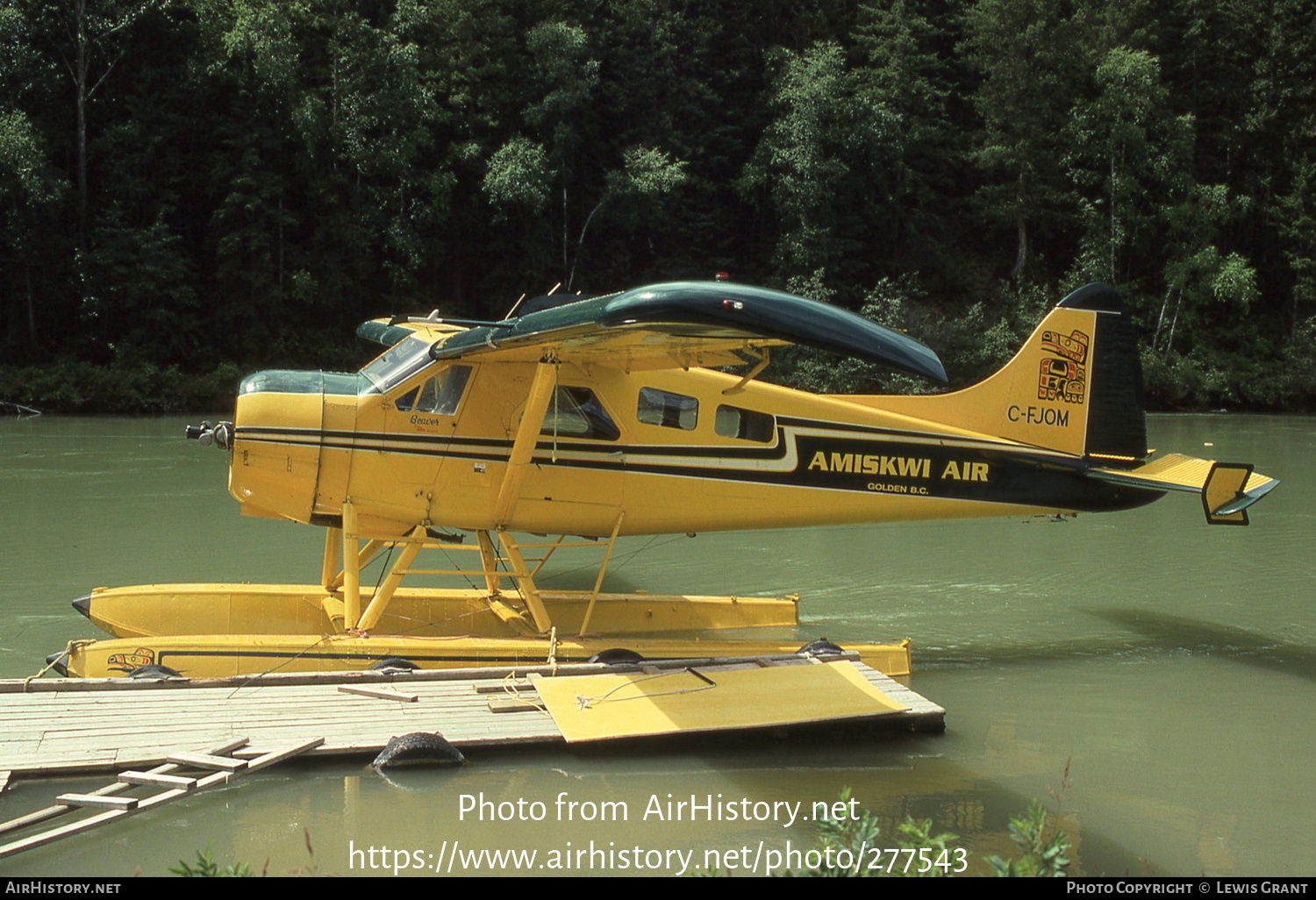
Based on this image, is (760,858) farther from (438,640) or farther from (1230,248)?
(1230,248)

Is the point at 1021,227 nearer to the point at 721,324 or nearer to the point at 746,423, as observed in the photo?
the point at 746,423

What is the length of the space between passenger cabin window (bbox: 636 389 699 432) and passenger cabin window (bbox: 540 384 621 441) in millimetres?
261

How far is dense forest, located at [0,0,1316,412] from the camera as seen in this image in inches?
Answer: 1264

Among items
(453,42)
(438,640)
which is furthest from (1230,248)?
(438,640)

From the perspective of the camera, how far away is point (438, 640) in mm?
8000

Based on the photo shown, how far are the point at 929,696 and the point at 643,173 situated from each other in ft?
101

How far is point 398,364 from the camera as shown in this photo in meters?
8.27

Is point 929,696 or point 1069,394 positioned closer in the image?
point 929,696

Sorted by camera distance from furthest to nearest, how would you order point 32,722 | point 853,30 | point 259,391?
point 853,30
point 259,391
point 32,722

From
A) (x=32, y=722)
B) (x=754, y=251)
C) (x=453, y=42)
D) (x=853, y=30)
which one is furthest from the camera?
(x=853, y=30)

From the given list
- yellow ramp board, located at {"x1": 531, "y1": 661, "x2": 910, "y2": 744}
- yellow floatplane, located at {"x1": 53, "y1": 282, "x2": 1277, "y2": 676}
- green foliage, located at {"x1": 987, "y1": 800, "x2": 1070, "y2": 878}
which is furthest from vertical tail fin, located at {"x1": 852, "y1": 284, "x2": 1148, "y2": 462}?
green foliage, located at {"x1": 987, "y1": 800, "x2": 1070, "y2": 878}

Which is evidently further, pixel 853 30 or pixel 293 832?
pixel 853 30

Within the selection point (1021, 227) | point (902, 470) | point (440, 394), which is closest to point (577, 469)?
point (440, 394)
